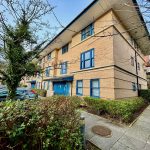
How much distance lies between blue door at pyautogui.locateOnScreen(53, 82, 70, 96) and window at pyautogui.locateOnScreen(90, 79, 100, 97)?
15.1 ft

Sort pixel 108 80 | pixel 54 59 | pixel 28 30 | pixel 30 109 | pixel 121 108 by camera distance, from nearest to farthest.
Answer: pixel 30 109 → pixel 121 108 → pixel 28 30 → pixel 108 80 → pixel 54 59

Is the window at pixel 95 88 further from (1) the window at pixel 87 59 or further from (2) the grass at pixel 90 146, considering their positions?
(2) the grass at pixel 90 146

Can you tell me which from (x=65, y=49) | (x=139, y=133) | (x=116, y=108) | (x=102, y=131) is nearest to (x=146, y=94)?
(x=116, y=108)

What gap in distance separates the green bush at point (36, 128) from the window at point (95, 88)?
699 cm

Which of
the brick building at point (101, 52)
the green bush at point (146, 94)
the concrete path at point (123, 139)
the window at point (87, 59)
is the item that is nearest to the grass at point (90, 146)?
the concrete path at point (123, 139)

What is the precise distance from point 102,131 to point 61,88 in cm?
1176

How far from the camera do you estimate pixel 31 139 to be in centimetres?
234

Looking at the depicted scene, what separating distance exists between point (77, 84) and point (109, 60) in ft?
16.2

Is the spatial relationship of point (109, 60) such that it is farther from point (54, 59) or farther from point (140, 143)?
point (54, 59)

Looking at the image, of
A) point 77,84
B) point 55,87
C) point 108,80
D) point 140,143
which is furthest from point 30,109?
point 55,87

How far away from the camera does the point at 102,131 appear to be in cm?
528

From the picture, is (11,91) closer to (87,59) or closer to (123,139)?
(123,139)

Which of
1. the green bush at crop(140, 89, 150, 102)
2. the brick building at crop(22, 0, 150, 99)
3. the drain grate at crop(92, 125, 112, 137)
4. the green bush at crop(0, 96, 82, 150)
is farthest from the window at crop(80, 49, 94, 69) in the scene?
the green bush at crop(140, 89, 150, 102)

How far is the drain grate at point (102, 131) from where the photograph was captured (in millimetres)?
5005
